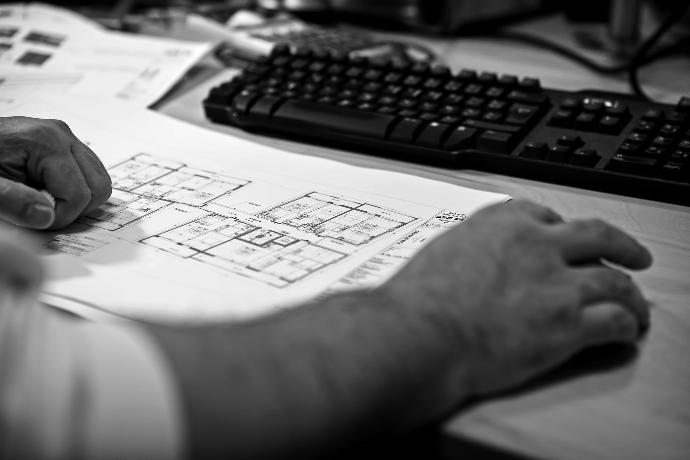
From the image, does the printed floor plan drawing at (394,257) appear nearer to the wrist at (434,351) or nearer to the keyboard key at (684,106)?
the wrist at (434,351)

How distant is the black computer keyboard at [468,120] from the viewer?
657mm

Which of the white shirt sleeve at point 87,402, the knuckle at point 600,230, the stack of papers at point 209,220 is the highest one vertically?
the white shirt sleeve at point 87,402

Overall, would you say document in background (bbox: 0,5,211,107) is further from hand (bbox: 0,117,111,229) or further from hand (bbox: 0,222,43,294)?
hand (bbox: 0,222,43,294)

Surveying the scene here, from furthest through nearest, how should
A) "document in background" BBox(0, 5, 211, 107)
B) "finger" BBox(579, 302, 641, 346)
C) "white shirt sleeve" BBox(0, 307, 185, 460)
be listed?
"document in background" BBox(0, 5, 211, 107) < "finger" BBox(579, 302, 641, 346) < "white shirt sleeve" BBox(0, 307, 185, 460)

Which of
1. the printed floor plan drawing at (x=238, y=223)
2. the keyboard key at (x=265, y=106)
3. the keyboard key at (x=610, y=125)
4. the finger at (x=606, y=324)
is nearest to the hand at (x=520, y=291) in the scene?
the finger at (x=606, y=324)

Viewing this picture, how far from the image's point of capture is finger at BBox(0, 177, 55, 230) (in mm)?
586

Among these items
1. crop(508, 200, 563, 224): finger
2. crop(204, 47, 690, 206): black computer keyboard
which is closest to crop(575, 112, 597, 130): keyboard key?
crop(204, 47, 690, 206): black computer keyboard

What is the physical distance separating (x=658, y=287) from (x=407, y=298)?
0.19 metres

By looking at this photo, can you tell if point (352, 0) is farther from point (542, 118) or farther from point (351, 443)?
point (351, 443)

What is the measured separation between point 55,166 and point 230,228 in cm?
16

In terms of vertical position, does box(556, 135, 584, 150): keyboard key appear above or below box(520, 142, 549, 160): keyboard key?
above

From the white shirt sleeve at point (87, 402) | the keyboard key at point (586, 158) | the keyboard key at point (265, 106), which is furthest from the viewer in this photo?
the keyboard key at point (265, 106)

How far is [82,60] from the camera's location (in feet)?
3.27

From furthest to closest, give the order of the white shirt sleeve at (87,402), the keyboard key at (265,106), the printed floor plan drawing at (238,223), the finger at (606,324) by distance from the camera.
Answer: the keyboard key at (265,106)
the printed floor plan drawing at (238,223)
the finger at (606,324)
the white shirt sleeve at (87,402)
